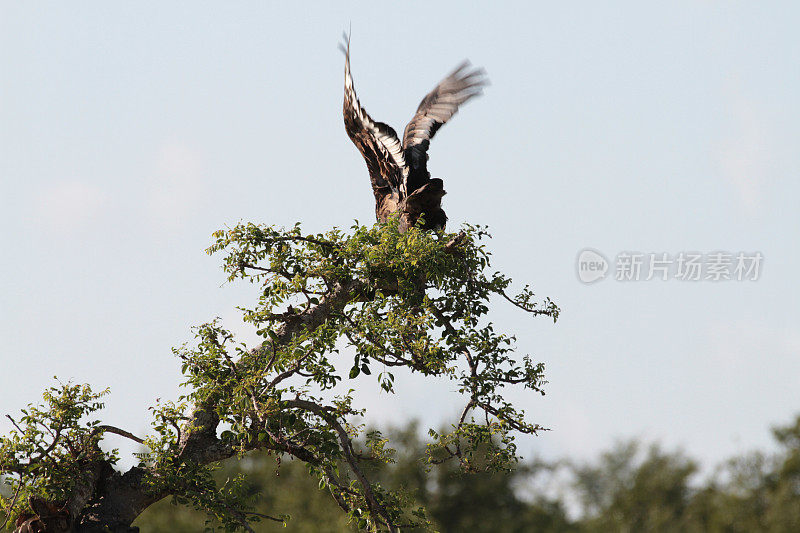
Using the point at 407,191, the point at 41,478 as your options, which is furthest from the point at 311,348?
the point at 41,478

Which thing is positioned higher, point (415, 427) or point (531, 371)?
point (415, 427)

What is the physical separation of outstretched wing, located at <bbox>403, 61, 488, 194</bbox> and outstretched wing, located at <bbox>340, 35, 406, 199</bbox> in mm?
156

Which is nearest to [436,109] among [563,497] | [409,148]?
[409,148]

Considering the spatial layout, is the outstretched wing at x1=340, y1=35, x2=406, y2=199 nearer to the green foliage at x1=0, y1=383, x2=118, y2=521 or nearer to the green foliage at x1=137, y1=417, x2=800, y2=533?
the green foliage at x1=0, y1=383, x2=118, y2=521

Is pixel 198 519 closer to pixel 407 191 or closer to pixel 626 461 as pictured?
pixel 626 461

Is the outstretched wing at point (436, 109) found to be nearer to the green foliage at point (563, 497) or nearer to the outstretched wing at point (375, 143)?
the outstretched wing at point (375, 143)

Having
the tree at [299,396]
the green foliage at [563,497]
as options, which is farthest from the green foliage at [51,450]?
the green foliage at [563,497]

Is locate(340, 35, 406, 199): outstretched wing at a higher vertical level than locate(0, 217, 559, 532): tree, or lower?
higher

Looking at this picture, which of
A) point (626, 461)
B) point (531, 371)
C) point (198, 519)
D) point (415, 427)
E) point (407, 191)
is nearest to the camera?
point (531, 371)

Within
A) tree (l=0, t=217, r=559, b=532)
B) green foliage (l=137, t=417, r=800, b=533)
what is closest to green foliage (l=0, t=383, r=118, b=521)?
tree (l=0, t=217, r=559, b=532)

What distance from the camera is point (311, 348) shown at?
6.09 metres

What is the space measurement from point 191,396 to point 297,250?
57.9 inches

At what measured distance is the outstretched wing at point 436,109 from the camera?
7.36 m

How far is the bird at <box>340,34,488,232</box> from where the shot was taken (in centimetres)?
702
